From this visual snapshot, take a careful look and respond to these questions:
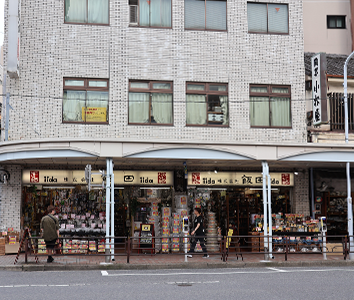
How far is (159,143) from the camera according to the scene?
55.7 ft

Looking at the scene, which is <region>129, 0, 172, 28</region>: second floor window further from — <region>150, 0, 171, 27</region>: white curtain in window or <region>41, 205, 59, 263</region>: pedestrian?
<region>41, 205, 59, 263</region>: pedestrian

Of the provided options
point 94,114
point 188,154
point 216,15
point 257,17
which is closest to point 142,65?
point 94,114

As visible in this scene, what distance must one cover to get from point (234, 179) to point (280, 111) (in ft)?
10.8

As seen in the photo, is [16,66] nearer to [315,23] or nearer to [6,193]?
[6,193]

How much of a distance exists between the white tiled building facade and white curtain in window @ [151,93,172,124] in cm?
28

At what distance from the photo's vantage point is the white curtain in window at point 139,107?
18875 mm

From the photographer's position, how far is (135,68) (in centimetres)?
1892

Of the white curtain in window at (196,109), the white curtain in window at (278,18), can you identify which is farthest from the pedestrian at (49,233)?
the white curtain in window at (278,18)

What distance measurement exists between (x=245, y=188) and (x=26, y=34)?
1049 cm

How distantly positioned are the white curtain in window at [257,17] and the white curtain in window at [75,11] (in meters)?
6.47

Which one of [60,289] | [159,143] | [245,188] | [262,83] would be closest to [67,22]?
[159,143]

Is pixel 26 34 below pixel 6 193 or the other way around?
the other way around

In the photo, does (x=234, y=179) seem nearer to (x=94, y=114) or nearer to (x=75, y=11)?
→ (x=94, y=114)

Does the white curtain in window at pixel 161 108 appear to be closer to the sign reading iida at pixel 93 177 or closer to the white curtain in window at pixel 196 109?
the white curtain in window at pixel 196 109
